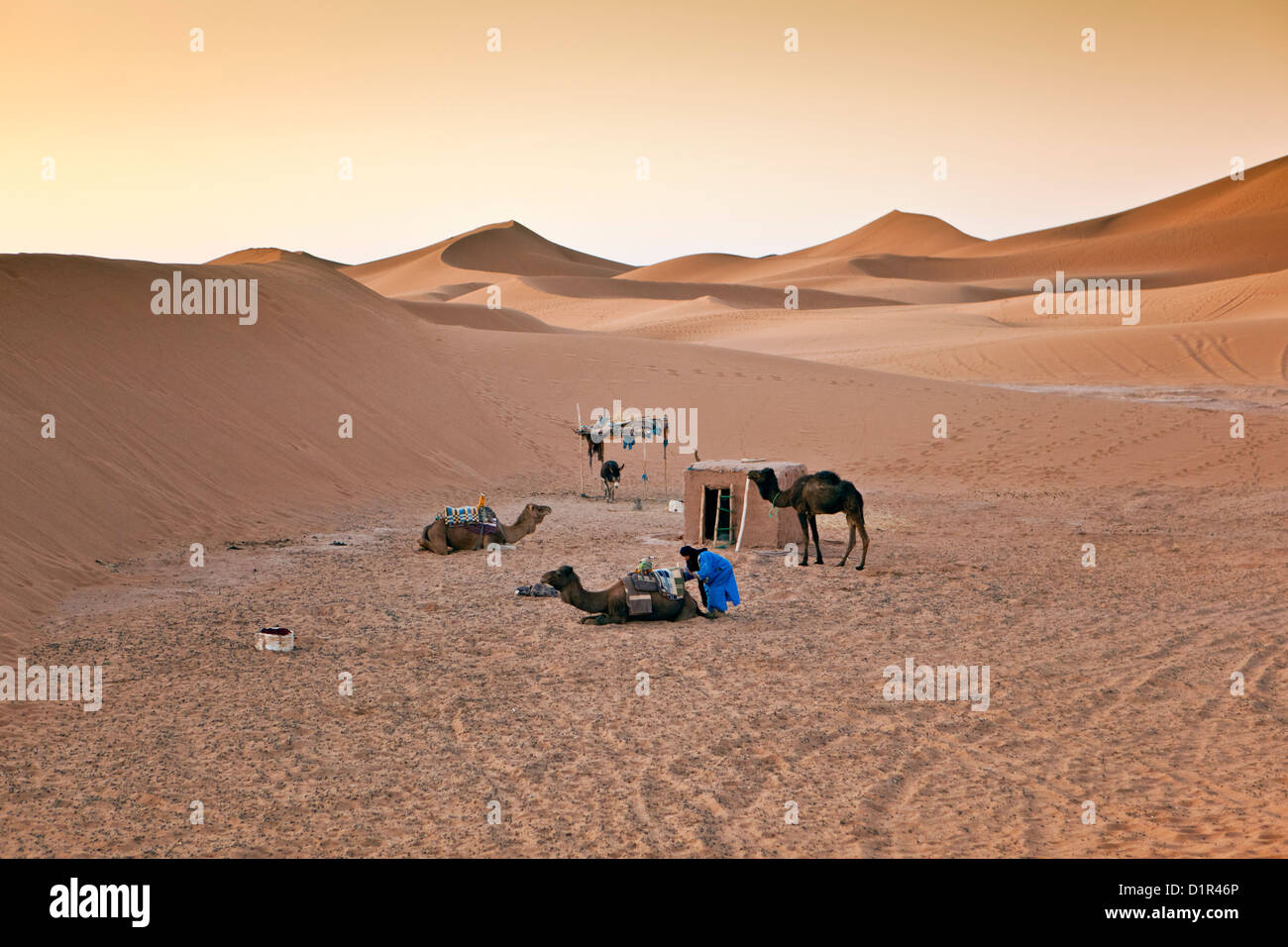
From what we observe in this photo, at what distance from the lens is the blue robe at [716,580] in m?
11.5

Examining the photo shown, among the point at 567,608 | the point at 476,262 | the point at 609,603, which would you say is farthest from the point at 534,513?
the point at 476,262

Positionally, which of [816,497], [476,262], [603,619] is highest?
[476,262]

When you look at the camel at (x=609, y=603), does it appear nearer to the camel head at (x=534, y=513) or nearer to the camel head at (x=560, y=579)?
the camel head at (x=560, y=579)

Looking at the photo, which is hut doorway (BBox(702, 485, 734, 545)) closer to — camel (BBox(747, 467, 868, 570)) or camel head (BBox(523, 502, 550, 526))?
camel (BBox(747, 467, 868, 570))

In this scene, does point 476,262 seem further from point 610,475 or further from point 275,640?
point 275,640

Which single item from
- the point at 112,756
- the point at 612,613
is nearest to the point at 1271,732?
the point at 612,613

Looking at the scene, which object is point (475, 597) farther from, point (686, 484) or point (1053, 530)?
point (1053, 530)

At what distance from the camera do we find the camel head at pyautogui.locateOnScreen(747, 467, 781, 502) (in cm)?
1451

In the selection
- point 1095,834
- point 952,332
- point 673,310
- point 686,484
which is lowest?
point 1095,834

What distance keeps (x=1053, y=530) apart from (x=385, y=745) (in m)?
A: 12.6

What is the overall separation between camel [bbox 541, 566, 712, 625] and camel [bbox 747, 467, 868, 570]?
10.2 ft

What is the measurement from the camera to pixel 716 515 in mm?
16047

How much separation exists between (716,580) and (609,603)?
1177 millimetres

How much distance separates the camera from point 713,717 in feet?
26.6
